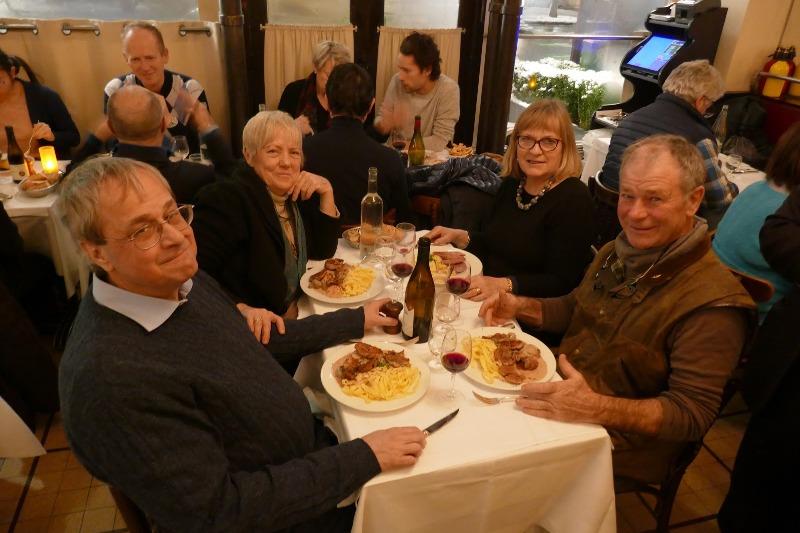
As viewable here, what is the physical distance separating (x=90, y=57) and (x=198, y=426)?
4026mm

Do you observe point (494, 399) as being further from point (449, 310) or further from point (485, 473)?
point (449, 310)

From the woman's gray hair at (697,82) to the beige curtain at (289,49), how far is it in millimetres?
2555

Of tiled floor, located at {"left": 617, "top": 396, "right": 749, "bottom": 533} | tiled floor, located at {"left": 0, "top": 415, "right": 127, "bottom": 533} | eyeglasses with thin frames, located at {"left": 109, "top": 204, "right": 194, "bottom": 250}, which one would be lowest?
tiled floor, located at {"left": 0, "top": 415, "right": 127, "bottom": 533}

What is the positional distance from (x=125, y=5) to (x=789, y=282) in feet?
15.3

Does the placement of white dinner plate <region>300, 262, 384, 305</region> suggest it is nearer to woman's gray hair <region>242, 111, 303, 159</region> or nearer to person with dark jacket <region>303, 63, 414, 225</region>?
woman's gray hair <region>242, 111, 303, 159</region>

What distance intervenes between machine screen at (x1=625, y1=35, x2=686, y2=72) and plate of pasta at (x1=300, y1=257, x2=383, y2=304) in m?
3.55

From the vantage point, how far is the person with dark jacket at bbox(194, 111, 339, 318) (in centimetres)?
180

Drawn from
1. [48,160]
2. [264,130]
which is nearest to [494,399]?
[264,130]

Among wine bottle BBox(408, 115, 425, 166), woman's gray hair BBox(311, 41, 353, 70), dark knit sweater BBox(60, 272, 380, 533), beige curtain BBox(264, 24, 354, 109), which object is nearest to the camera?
dark knit sweater BBox(60, 272, 380, 533)

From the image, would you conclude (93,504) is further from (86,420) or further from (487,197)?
(487,197)

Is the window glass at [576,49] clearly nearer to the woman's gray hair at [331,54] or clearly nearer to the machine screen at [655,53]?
the machine screen at [655,53]

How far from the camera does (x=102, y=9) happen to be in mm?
4148

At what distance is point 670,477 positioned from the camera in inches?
64.4

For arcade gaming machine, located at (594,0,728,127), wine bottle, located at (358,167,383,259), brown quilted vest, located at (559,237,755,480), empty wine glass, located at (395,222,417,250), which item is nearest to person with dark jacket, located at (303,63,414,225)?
wine bottle, located at (358,167,383,259)
